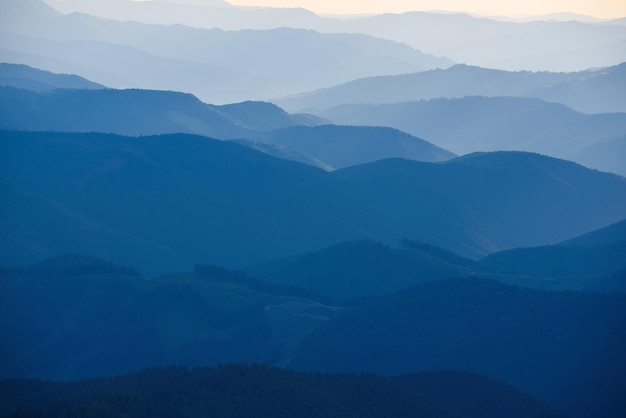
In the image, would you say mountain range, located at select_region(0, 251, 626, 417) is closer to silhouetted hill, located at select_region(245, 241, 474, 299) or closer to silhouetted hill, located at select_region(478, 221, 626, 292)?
silhouetted hill, located at select_region(245, 241, 474, 299)

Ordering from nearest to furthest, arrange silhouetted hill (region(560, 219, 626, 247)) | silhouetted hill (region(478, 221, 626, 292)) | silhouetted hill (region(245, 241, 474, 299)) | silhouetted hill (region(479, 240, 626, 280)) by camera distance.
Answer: silhouetted hill (region(245, 241, 474, 299)), silhouetted hill (region(478, 221, 626, 292)), silhouetted hill (region(479, 240, 626, 280)), silhouetted hill (region(560, 219, 626, 247))

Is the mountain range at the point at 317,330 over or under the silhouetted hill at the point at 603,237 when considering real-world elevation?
under

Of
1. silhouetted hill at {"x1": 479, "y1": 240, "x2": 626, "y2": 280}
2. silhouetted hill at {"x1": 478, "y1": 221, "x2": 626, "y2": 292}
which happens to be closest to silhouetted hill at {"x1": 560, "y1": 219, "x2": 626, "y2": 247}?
silhouetted hill at {"x1": 478, "y1": 221, "x2": 626, "y2": 292}

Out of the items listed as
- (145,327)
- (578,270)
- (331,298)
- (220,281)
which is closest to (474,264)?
(578,270)

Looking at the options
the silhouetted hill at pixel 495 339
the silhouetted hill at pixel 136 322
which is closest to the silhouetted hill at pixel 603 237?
the silhouetted hill at pixel 495 339

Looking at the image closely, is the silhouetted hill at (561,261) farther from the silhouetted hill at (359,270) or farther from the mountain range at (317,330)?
the mountain range at (317,330)

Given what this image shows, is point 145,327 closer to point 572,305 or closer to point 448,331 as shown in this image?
point 448,331
